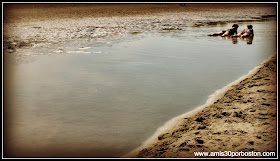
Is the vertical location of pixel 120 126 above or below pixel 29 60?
below

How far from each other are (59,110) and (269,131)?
10.7 ft

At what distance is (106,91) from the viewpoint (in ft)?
18.2

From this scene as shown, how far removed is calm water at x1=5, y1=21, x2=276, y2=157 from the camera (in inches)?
150

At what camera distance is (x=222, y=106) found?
456 centimetres

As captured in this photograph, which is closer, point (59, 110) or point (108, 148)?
point (108, 148)

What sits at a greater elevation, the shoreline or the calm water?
the calm water

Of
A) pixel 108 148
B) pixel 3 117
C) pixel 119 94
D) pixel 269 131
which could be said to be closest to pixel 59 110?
pixel 3 117

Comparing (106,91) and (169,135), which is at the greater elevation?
(106,91)

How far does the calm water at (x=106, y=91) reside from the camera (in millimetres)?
3799

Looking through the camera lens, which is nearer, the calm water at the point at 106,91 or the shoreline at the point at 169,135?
the shoreline at the point at 169,135

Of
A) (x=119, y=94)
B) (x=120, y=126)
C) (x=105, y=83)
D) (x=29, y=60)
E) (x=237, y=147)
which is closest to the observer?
(x=237, y=147)

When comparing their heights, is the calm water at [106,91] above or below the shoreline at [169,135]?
above

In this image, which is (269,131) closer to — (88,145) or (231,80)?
(88,145)

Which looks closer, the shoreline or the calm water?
the shoreline
